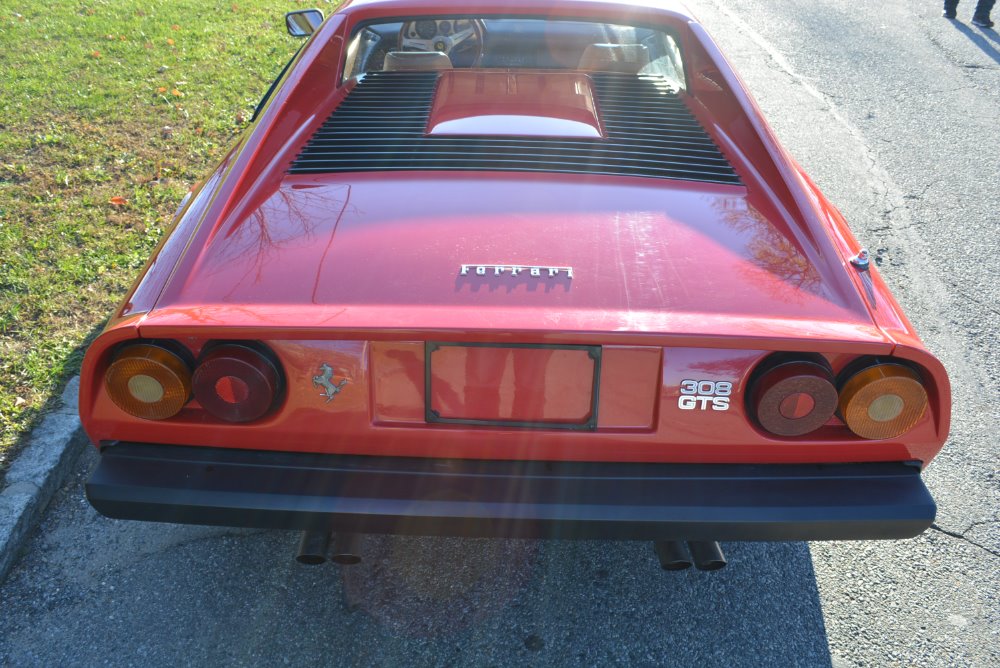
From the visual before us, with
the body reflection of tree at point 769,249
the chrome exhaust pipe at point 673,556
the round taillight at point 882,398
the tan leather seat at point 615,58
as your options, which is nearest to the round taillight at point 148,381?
the chrome exhaust pipe at point 673,556

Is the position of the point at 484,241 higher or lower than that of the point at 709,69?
lower

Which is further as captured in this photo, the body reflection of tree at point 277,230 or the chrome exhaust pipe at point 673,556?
the chrome exhaust pipe at point 673,556

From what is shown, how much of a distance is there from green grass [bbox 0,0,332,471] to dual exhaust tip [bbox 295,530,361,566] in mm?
1454

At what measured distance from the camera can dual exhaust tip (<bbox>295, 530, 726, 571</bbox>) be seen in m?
1.95

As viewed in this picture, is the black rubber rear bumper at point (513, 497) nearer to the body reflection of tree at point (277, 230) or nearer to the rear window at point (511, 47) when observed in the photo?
the body reflection of tree at point (277, 230)

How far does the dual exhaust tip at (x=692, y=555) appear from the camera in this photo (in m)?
1.99

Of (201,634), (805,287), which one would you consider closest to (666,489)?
(805,287)

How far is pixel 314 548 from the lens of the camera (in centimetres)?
196

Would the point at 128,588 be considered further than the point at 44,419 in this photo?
No

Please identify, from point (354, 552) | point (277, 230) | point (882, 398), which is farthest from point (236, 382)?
point (882, 398)

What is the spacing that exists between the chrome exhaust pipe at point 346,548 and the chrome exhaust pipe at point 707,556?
0.90m

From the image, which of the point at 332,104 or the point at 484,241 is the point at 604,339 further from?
the point at 332,104

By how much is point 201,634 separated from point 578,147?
1.86m

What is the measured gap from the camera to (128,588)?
2.32 metres
